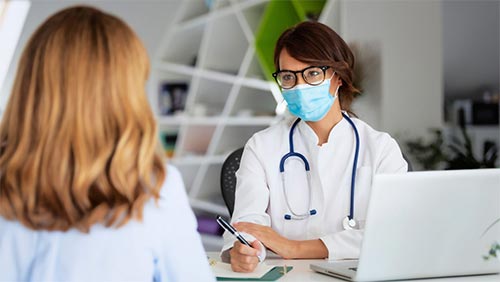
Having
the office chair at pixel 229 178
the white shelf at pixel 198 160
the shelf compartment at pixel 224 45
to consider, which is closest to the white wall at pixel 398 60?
the shelf compartment at pixel 224 45

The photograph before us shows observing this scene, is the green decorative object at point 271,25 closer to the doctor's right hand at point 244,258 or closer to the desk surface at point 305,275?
the desk surface at point 305,275

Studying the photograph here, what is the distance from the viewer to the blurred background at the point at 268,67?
13.7 ft

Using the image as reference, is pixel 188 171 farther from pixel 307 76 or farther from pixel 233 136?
pixel 307 76

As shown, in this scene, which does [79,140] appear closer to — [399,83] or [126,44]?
[126,44]

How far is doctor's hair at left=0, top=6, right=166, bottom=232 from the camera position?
1177 mm

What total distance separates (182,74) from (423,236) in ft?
13.5

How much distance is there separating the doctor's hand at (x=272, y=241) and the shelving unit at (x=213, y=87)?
2.62 metres

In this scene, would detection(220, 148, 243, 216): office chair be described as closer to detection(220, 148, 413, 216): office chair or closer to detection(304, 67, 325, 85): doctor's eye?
detection(220, 148, 413, 216): office chair

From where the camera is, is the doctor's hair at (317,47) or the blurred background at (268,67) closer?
the doctor's hair at (317,47)

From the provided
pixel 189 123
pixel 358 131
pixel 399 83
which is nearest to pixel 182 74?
pixel 189 123

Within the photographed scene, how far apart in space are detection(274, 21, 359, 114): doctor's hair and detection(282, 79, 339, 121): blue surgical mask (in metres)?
0.07

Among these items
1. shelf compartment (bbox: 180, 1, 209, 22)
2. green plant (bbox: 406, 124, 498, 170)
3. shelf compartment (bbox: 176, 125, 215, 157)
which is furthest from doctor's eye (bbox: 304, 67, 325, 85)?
shelf compartment (bbox: 180, 1, 209, 22)

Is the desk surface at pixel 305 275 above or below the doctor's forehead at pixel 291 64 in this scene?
below

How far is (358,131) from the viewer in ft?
7.50
